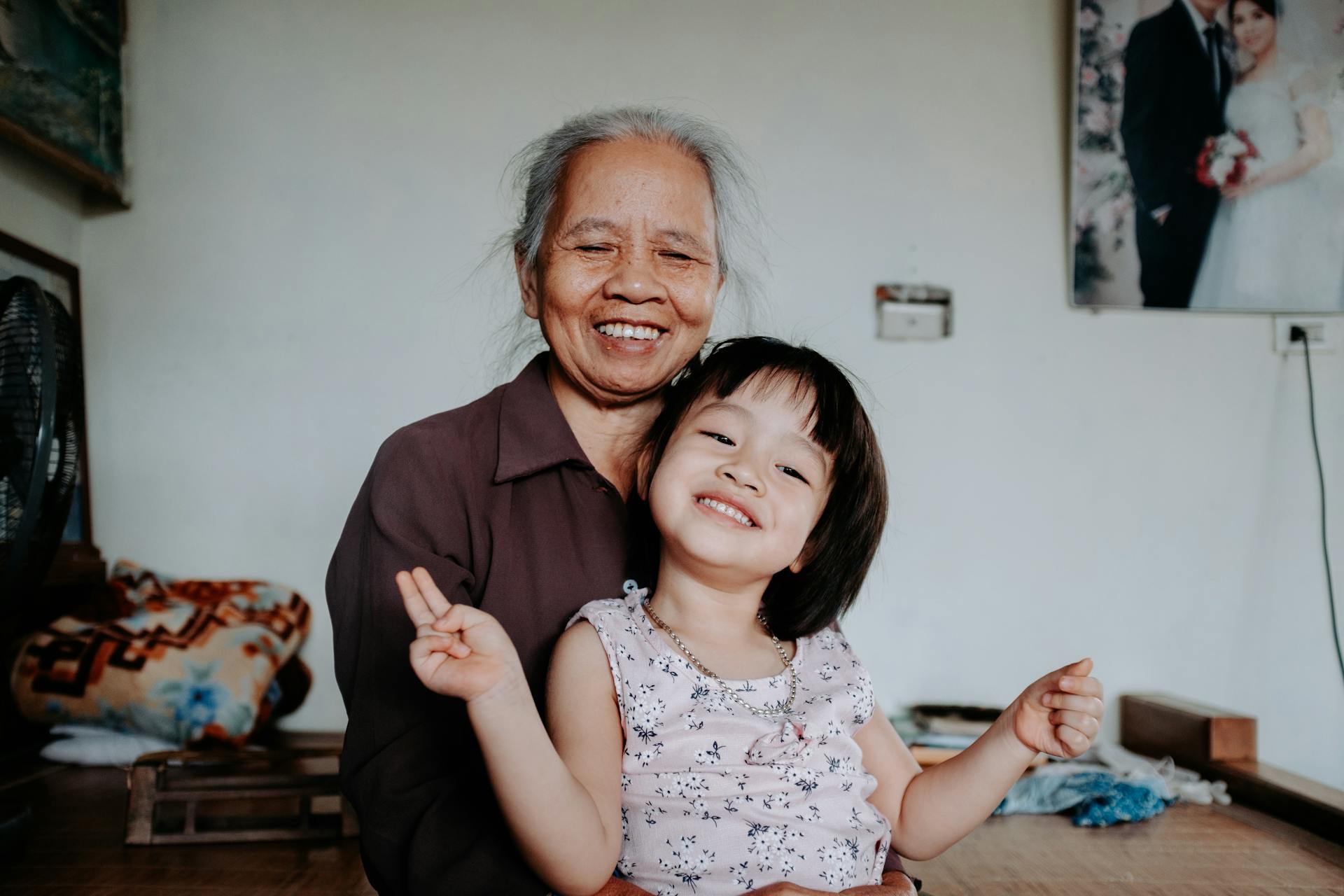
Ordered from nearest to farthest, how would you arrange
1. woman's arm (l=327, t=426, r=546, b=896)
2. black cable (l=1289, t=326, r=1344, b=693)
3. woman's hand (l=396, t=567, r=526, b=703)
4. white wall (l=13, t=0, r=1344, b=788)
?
woman's hand (l=396, t=567, r=526, b=703), woman's arm (l=327, t=426, r=546, b=896), white wall (l=13, t=0, r=1344, b=788), black cable (l=1289, t=326, r=1344, b=693)

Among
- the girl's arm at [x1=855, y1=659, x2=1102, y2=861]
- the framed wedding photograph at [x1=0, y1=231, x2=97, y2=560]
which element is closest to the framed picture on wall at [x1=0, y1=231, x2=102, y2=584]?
the framed wedding photograph at [x1=0, y1=231, x2=97, y2=560]

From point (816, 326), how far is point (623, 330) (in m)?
1.65

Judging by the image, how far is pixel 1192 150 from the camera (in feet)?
9.87

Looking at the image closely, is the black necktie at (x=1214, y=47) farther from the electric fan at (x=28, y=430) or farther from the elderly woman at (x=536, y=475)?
the electric fan at (x=28, y=430)

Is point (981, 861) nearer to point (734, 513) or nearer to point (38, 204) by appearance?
point (734, 513)

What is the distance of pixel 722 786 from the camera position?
3.84 feet

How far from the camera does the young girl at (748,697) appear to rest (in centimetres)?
114

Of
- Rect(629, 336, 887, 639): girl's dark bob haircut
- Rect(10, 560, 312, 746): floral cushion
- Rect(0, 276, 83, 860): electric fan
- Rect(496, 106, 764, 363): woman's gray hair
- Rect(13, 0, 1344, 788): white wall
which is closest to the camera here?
Rect(629, 336, 887, 639): girl's dark bob haircut

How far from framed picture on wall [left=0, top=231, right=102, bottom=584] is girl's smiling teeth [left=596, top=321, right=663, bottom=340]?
6.04 feet

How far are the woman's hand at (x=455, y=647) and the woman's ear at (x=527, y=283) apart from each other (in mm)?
769

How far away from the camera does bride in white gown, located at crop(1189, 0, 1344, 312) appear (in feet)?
9.86

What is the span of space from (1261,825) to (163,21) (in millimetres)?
3782

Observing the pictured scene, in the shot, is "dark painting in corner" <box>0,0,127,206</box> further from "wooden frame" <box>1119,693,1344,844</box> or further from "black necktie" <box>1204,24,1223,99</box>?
"wooden frame" <box>1119,693,1344,844</box>

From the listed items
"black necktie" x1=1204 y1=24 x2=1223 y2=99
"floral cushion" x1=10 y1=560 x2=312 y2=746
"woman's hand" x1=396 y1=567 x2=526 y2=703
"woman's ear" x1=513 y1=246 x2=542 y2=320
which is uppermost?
"black necktie" x1=1204 y1=24 x2=1223 y2=99
